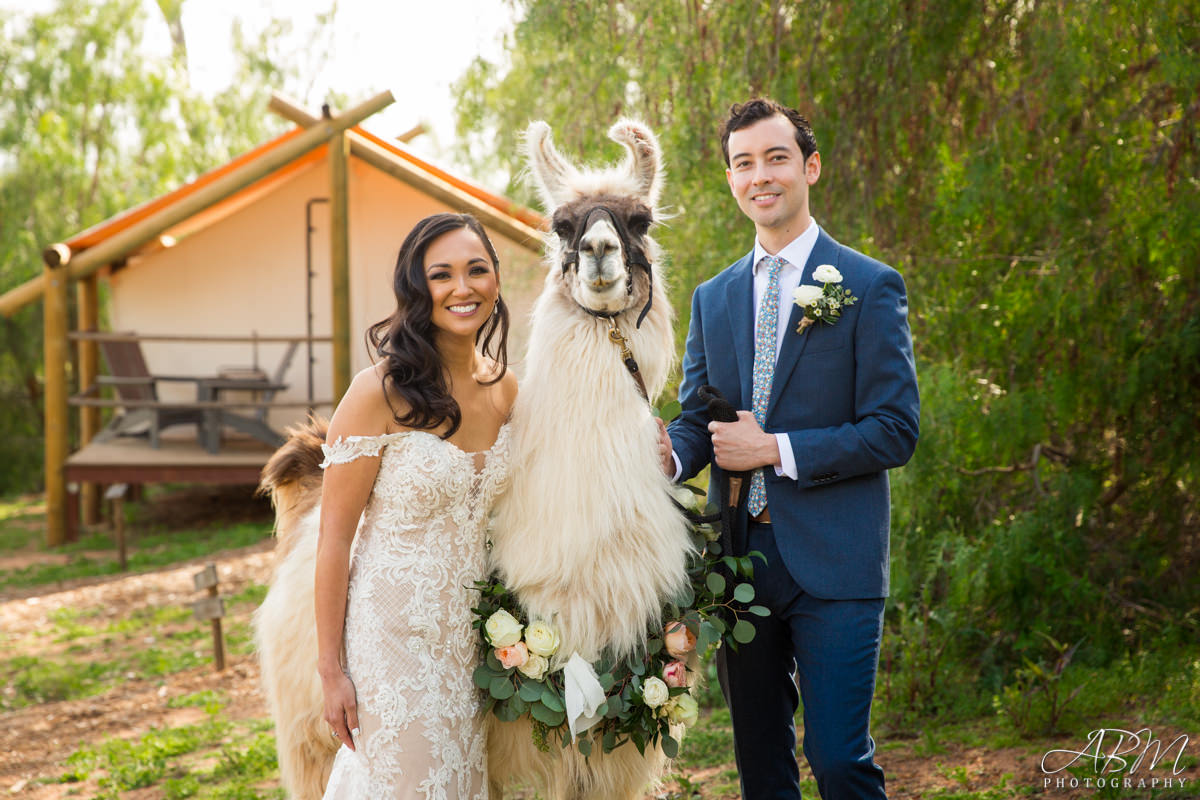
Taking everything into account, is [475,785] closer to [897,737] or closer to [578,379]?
[578,379]

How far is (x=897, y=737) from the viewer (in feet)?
14.6

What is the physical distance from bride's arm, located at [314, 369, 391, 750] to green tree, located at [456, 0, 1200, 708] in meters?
2.69

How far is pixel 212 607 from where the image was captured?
6105 mm

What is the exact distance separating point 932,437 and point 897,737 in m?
1.33

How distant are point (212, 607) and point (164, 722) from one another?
0.85m

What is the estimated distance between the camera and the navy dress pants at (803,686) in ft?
7.91

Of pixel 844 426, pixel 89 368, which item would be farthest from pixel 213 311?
pixel 844 426

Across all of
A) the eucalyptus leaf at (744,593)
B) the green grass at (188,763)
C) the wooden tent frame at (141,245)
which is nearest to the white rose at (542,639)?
the eucalyptus leaf at (744,593)

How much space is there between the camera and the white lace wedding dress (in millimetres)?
2461

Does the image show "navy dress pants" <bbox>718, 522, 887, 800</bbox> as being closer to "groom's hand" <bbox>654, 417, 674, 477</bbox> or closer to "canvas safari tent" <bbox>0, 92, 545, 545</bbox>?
"groom's hand" <bbox>654, 417, 674, 477</bbox>

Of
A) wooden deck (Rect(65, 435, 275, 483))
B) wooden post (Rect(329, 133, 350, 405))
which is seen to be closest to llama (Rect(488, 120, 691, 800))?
wooden post (Rect(329, 133, 350, 405))

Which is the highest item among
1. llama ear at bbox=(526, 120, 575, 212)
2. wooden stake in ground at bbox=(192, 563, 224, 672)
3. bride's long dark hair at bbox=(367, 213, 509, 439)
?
llama ear at bbox=(526, 120, 575, 212)

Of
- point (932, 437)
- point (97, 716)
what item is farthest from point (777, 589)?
point (97, 716)

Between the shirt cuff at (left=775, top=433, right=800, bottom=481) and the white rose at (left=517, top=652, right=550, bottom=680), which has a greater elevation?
the shirt cuff at (left=775, top=433, right=800, bottom=481)
